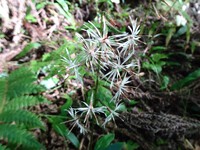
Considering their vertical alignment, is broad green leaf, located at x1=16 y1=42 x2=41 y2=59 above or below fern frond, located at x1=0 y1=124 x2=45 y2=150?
above

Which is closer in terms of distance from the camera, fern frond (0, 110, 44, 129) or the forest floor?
fern frond (0, 110, 44, 129)

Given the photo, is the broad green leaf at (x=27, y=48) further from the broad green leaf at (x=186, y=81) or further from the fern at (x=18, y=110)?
the broad green leaf at (x=186, y=81)

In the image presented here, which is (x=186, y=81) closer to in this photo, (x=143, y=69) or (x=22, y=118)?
(x=143, y=69)

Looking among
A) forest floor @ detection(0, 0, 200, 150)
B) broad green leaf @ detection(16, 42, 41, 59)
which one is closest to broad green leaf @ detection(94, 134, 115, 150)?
forest floor @ detection(0, 0, 200, 150)

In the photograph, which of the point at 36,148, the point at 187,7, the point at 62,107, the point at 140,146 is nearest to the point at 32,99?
the point at 36,148

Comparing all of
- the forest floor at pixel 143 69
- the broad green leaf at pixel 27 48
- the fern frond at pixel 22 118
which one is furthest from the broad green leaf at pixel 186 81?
the fern frond at pixel 22 118

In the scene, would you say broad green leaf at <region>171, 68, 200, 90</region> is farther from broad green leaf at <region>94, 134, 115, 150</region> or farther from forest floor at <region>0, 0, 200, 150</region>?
broad green leaf at <region>94, 134, 115, 150</region>

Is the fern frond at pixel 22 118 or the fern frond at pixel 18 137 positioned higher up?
the fern frond at pixel 22 118

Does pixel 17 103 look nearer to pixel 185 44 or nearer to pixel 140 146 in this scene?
pixel 140 146

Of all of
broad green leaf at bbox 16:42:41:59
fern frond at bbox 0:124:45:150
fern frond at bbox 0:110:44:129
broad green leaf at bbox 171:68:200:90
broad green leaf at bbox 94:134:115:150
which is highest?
broad green leaf at bbox 16:42:41:59
